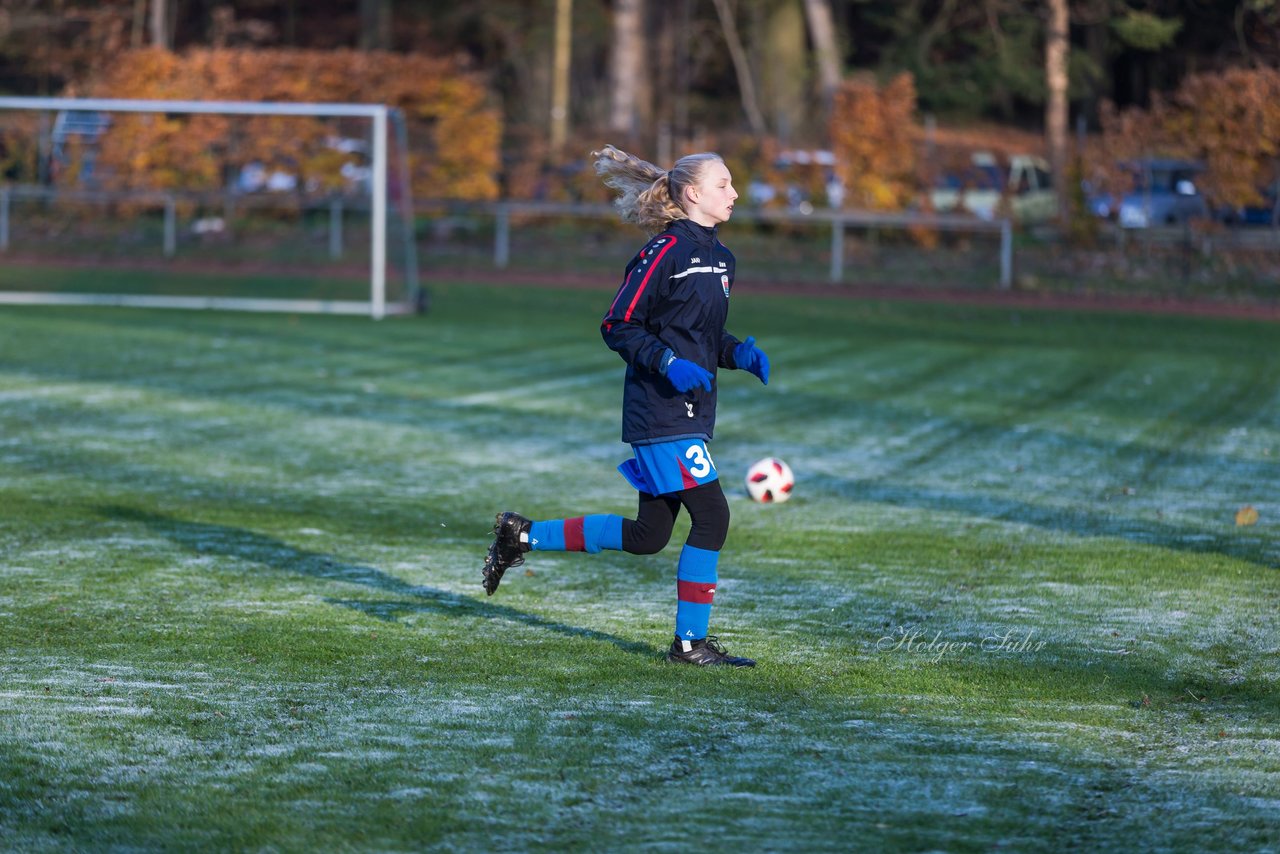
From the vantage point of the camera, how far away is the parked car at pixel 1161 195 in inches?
1019

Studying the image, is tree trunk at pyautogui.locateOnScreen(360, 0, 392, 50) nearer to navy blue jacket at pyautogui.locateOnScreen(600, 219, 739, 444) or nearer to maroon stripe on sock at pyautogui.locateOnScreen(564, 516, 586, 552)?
maroon stripe on sock at pyautogui.locateOnScreen(564, 516, 586, 552)

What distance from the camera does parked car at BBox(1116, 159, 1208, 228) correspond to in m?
25.9

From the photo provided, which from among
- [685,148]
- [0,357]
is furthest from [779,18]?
[0,357]

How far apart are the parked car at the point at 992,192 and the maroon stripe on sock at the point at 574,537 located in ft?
76.9

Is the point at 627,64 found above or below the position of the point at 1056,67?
below

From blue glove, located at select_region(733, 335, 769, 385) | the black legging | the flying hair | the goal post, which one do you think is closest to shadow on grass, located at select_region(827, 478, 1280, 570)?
blue glove, located at select_region(733, 335, 769, 385)

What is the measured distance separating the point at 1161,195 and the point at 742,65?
64.0ft

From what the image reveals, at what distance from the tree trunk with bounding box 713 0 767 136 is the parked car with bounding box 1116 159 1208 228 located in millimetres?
13273

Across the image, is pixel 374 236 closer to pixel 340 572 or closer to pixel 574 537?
pixel 340 572

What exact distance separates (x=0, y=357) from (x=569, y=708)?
476 inches

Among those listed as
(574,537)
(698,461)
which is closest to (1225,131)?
(574,537)

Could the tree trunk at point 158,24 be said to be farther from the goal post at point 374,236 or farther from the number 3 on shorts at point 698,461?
the number 3 on shorts at point 698,461

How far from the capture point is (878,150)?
29.6 meters

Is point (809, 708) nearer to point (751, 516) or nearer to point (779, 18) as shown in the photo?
point (751, 516)
